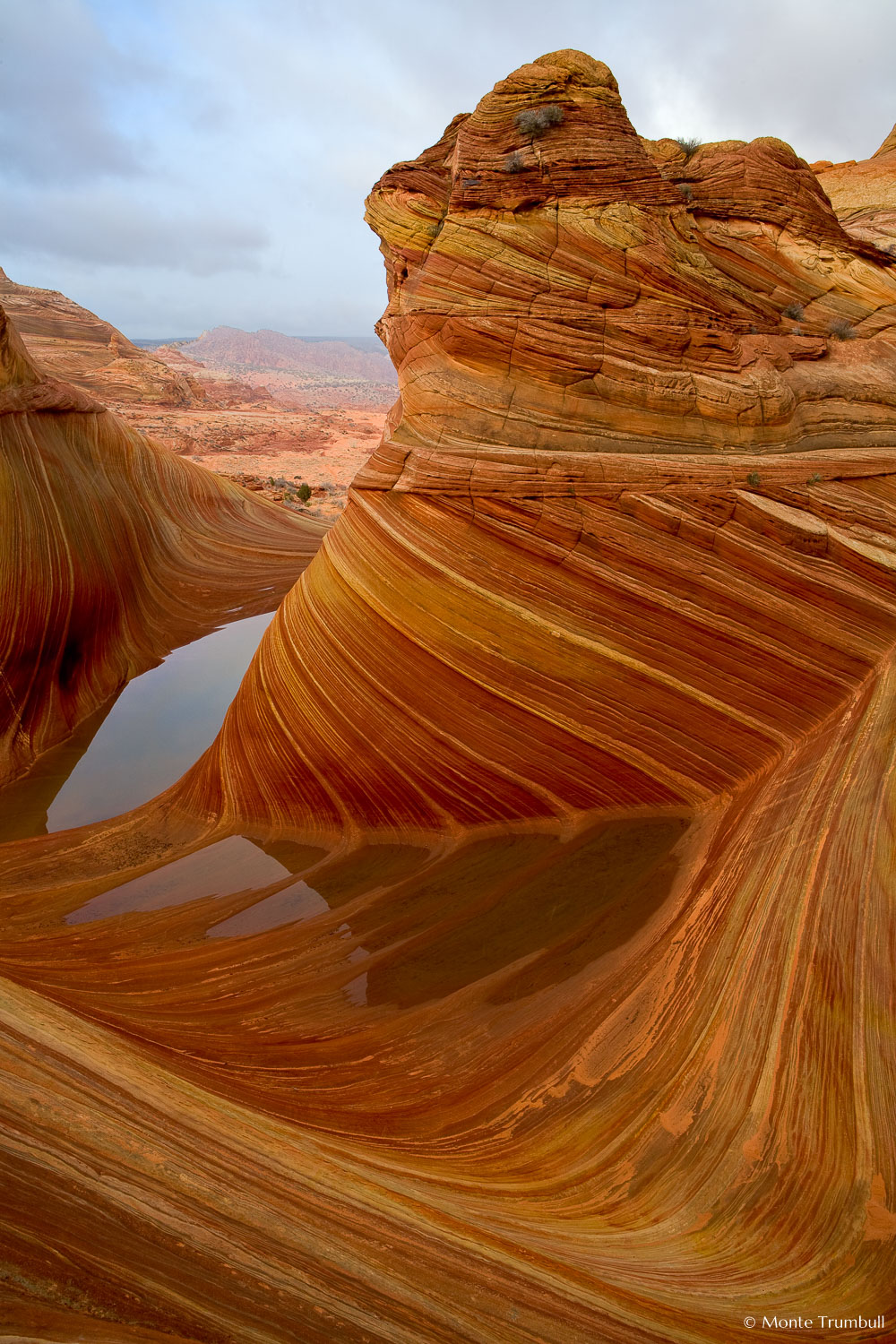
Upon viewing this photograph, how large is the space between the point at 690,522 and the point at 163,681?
6967 mm

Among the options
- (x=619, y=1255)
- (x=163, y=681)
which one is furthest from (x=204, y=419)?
(x=619, y=1255)

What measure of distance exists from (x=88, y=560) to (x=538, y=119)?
282 inches

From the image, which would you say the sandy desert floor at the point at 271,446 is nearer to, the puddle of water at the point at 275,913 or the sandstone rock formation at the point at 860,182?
the sandstone rock formation at the point at 860,182

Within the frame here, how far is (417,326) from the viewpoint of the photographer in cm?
571

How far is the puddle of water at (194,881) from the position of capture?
4.95 m

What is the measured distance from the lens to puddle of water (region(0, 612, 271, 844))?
6.65 metres

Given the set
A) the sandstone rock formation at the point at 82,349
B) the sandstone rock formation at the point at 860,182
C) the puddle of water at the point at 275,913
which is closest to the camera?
the puddle of water at the point at 275,913

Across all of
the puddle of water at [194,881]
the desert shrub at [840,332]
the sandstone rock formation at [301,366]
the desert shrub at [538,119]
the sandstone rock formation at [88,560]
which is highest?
the sandstone rock formation at [301,366]

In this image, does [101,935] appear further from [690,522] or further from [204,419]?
[204,419]

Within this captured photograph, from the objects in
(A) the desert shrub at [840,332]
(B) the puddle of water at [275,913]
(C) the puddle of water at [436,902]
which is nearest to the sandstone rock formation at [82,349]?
(C) the puddle of water at [436,902]

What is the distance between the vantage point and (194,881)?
5211mm

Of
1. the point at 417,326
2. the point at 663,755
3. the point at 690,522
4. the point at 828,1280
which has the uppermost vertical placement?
the point at 417,326

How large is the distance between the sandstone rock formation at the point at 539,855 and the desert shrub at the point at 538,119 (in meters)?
0.03

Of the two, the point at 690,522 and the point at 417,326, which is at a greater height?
the point at 417,326
